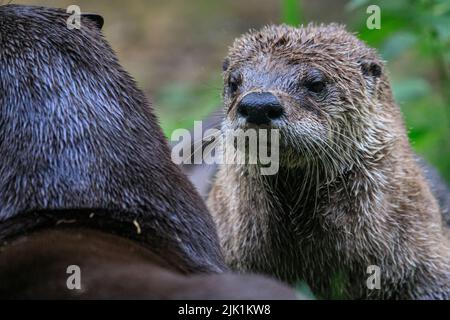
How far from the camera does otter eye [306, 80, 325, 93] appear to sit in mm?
3795

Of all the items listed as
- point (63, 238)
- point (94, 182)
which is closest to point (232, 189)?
point (94, 182)

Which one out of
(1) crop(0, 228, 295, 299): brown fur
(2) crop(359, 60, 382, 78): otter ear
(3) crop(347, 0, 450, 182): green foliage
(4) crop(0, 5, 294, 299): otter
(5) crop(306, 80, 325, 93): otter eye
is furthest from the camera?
(3) crop(347, 0, 450, 182): green foliage

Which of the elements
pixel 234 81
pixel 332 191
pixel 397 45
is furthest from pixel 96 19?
pixel 397 45

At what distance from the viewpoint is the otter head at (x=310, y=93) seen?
11.8 ft

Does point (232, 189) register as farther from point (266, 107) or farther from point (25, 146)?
point (25, 146)

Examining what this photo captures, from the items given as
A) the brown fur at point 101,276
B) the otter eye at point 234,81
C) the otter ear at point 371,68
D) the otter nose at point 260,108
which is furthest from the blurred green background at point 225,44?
the brown fur at point 101,276

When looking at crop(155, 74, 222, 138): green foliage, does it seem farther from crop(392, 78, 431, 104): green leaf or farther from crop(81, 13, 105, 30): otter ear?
crop(81, 13, 105, 30): otter ear

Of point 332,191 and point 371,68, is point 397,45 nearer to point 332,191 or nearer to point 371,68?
point 371,68

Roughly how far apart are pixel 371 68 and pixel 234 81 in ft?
1.81

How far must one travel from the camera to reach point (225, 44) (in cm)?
882

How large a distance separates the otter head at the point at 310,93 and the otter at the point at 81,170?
40cm

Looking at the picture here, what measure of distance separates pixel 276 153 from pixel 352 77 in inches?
18.7

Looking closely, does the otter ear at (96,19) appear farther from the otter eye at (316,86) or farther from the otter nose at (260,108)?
the otter eye at (316,86)

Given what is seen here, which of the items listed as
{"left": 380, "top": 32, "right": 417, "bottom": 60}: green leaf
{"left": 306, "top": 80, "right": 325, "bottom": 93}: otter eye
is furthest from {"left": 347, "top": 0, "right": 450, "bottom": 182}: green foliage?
{"left": 306, "top": 80, "right": 325, "bottom": 93}: otter eye
